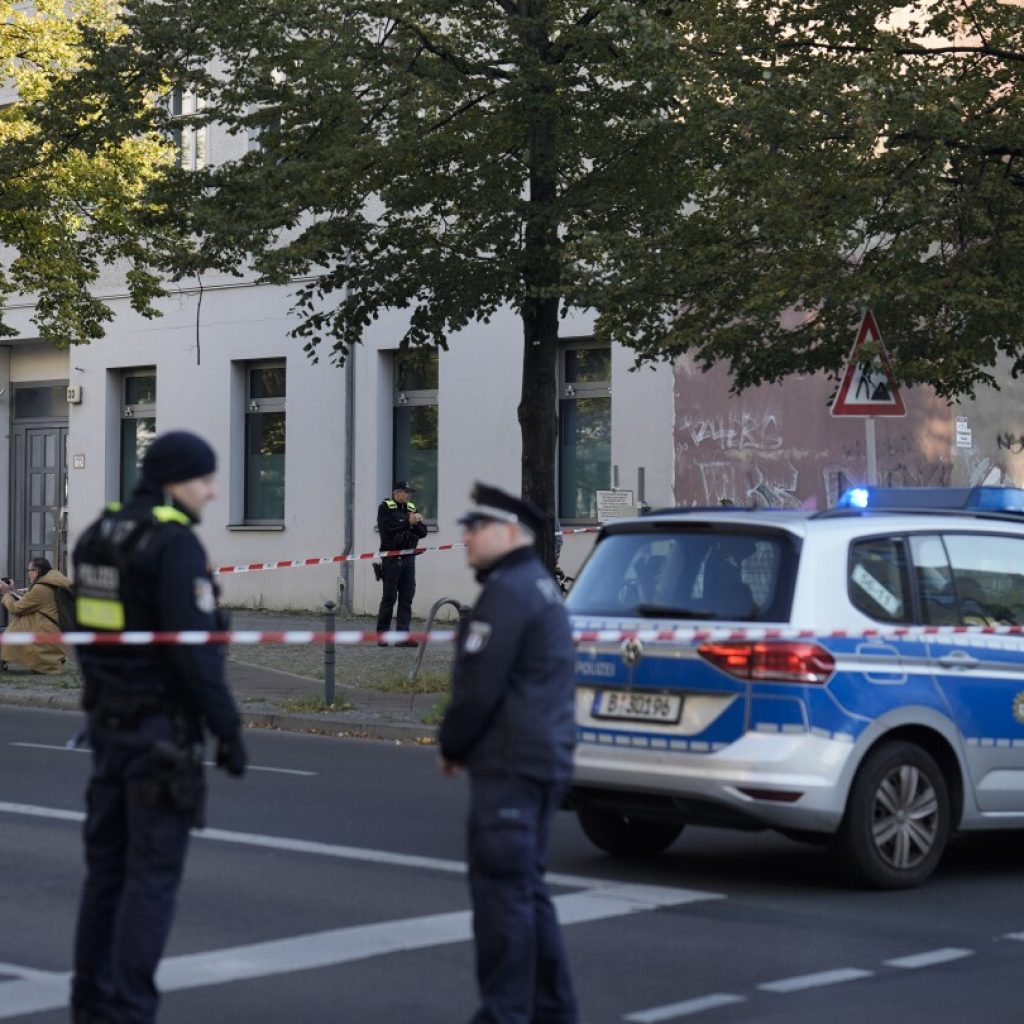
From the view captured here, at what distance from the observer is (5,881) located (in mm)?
9289

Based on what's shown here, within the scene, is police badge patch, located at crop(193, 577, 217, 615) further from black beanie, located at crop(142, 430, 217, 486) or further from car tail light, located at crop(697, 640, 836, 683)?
car tail light, located at crop(697, 640, 836, 683)

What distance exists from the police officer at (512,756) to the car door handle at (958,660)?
3760 millimetres

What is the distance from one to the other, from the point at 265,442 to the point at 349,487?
2.36 meters

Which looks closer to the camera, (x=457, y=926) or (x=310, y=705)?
(x=457, y=926)

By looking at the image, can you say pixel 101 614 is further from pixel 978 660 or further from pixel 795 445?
pixel 795 445

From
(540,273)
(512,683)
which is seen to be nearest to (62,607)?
(540,273)

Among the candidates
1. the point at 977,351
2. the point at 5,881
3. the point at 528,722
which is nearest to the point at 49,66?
the point at 977,351

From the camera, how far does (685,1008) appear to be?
687 centimetres

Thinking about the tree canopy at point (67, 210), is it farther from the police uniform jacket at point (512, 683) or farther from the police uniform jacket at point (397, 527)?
the police uniform jacket at point (512, 683)

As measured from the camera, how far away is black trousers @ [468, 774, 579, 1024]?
18.7 feet

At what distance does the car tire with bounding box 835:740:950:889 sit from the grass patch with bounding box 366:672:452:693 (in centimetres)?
922

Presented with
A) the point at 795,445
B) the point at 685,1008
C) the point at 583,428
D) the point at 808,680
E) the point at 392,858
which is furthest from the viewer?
the point at 583,428

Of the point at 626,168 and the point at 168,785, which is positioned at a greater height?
the point at 626,168

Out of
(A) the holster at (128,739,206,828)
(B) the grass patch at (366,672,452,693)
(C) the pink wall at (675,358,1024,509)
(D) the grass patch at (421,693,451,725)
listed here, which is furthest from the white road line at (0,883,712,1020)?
(C) the pink wall at (675,358,1024,509)
